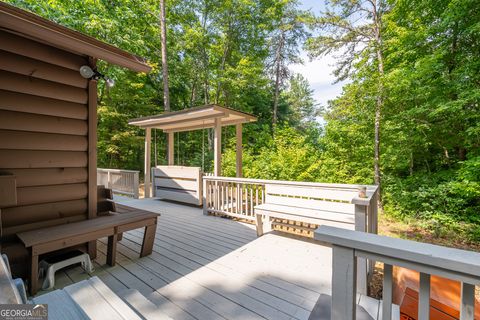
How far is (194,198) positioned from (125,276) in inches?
132

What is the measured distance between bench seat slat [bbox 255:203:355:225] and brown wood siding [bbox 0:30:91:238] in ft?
7.82


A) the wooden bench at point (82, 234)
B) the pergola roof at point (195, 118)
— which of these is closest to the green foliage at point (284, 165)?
the pergola roof at point (195, 118)

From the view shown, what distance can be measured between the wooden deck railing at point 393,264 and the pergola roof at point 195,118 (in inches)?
167

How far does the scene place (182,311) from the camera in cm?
190

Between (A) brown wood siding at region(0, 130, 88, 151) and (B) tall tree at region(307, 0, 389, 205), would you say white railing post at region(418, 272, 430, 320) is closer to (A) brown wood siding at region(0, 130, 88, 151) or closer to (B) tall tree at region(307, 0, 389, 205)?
(A) brown wood siding at region(0, 130, 88, 151)

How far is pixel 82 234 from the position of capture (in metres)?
2.27

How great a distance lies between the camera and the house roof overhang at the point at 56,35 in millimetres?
1832

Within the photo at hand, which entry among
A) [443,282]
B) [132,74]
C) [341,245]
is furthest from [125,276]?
[132,74]

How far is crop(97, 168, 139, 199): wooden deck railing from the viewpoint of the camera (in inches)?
276

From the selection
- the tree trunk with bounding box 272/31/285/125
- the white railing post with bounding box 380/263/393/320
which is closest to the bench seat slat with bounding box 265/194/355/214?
the white railing post with bounding box 380/263/393/320

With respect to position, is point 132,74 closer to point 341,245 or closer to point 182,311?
point 182,311

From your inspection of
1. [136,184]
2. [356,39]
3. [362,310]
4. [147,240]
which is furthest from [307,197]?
[356,39]

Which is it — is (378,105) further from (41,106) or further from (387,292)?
(41,106)

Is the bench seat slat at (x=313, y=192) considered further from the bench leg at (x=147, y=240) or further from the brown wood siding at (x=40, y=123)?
the brown wood siding at (x=40, y=123)
